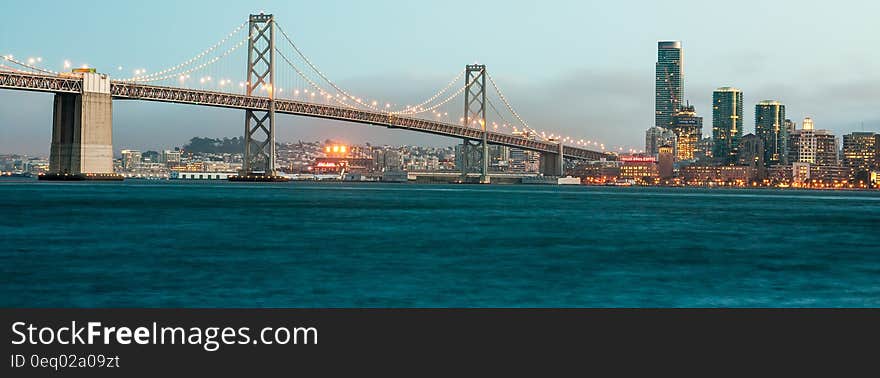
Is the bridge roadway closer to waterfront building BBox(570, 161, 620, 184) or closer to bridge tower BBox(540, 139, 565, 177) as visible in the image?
bridge tower BBox(540, 139, 565, 177)

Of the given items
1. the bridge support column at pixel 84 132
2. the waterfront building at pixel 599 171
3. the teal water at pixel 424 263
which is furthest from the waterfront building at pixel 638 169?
the teal water at pixel 424 263

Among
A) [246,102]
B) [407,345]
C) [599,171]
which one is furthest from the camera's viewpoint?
[599,171]

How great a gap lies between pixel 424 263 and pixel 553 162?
112 m

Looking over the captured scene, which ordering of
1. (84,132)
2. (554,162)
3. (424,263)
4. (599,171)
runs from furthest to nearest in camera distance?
(599,171) → (554,162) → (84,132) → (424,263)

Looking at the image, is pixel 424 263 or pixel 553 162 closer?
pixel 424 263

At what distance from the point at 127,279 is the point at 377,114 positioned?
80.7 m

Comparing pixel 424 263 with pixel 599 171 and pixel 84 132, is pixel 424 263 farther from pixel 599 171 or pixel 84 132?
pixel 599 171

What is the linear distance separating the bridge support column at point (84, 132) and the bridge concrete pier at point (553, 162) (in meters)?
61.4

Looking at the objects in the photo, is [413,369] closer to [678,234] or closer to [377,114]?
[678,234]

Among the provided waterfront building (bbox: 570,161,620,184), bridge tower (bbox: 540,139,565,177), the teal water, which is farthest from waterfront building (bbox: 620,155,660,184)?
the teal water

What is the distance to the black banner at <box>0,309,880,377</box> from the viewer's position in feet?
28.3

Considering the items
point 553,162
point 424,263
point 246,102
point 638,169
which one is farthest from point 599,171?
point 424,263

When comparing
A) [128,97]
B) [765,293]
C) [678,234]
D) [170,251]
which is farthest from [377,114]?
[765,293]

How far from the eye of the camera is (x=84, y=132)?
7431 cm
